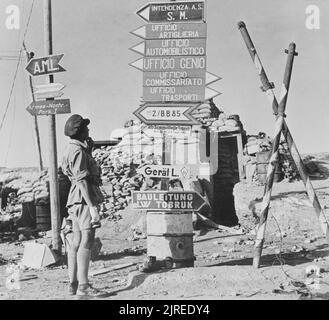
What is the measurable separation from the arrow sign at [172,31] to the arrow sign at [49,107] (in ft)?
5.89

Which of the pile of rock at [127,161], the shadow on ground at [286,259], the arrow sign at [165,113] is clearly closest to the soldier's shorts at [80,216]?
the arrow sign at [165,113]

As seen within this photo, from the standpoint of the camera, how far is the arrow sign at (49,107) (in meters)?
8.16

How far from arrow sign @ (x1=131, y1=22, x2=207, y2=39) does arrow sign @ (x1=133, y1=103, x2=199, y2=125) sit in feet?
3.08

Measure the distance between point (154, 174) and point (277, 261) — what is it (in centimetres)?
252

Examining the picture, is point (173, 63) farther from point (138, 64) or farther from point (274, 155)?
point (274, 155)

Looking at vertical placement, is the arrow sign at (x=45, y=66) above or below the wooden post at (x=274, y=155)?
above

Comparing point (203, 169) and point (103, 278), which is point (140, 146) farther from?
point (103, 278)

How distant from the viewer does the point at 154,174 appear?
6.91 meters

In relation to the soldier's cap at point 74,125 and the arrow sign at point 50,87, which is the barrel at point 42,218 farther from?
the soldier's cap at point 74,125

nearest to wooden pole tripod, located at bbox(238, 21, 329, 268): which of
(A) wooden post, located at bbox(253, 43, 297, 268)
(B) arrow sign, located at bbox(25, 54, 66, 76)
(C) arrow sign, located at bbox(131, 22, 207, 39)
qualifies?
(A) wooden post, located at bbox(253, 43, 297, 268)

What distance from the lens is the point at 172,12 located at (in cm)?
705

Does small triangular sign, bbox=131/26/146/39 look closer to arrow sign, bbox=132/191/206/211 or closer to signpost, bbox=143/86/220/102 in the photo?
signpost, bbox=143/86/220/102

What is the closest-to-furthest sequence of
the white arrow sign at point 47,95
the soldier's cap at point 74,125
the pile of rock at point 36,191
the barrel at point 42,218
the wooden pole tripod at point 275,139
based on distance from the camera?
the soldier's cap at point 74,125, the wooden pole tripod at point 275,139, the white arrow sign at point 47,95, the barrel at point 42,218, the pile of rock at point 36,191

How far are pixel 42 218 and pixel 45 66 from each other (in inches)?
315
